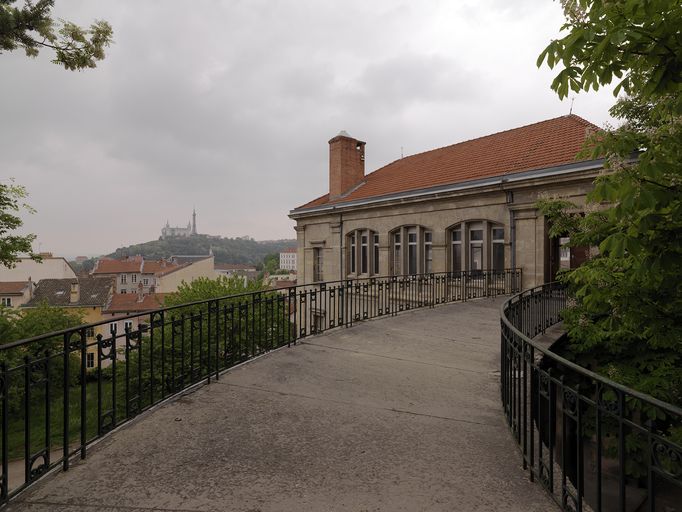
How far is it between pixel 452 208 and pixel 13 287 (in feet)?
162

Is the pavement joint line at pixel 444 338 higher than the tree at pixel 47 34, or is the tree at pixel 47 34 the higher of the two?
the tree at pixel 47 34

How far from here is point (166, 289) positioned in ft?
180

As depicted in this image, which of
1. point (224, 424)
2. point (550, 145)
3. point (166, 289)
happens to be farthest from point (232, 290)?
point (166, 289)

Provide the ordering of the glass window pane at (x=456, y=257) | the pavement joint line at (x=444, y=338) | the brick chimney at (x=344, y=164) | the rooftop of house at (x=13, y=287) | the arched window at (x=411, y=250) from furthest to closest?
the rooftop of house at (x=13, y=287)
the brick chimney at (x=344, y=164)
the arched window at (x=411, y=250)
the glass window pane at (x=456, y=257)
the pavement joint line at (x=444, y=338)

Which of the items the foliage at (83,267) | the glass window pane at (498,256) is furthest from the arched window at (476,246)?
the foliage at (83,267)

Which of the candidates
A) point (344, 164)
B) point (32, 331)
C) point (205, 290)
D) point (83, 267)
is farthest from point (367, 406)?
point (83, 267)

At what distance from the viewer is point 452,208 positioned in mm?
17891

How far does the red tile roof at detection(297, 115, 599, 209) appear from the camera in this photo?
15.9 metres

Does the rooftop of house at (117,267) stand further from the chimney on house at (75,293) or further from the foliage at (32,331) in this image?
the foliage at (32,331)

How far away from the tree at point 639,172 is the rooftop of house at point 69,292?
163 feet

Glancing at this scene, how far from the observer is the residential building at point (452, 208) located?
15.0 metres

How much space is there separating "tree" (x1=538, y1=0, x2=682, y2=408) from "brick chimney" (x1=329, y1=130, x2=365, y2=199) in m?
19.6

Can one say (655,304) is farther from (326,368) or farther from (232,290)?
(232,290)

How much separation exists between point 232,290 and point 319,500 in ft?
67.5
